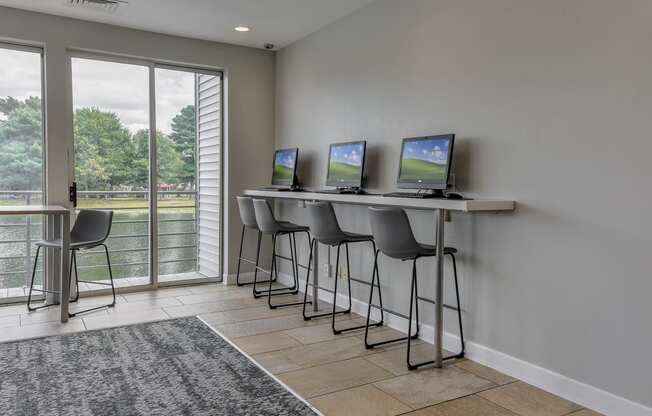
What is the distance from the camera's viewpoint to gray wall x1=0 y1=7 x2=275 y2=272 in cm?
436

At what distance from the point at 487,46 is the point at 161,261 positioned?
3.75 m

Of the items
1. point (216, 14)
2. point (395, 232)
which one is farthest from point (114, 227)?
point (395, 232)

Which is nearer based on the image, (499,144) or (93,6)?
(499,144)

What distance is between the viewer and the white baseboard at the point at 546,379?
2.36 m

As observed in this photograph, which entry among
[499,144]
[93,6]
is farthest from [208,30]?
[499,144]

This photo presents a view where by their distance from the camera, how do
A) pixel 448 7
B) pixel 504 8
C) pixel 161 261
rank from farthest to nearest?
pixel 161 261, pixel 448 7, pixel 504 8

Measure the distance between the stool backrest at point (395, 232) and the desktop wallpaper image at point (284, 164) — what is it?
1833 mm

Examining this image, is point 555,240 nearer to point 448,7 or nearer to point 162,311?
point 448,7

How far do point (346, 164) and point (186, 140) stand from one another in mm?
2014

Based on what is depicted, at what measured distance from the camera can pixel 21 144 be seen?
14.4ft

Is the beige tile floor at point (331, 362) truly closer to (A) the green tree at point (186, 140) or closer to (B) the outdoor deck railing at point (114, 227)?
(B) the outdoor deck railing at point (114, 227)

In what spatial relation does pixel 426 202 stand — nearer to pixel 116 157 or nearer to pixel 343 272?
pixel 343 272

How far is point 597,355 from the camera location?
8.08ft

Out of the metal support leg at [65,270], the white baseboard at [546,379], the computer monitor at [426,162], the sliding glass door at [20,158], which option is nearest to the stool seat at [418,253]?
the computer monitor at [426,162]
